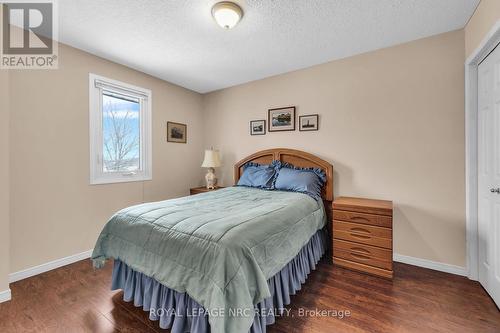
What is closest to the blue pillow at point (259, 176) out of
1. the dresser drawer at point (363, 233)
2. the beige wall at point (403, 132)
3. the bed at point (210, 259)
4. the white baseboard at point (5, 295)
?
the beige wall at point (403, 132)

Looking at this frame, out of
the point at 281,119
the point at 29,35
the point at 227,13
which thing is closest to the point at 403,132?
the point at 281,119

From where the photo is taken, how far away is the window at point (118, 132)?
276 centimetres

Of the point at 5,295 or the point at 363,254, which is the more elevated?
the point at 363,254

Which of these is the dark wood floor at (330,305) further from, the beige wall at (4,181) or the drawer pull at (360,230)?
the drawer pull at (360,230)

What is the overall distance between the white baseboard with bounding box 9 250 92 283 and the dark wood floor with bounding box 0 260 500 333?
7 cm

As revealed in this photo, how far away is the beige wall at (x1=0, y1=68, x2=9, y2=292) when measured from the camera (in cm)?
187

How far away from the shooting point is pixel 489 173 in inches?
72.7

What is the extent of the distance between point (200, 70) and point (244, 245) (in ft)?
9.07

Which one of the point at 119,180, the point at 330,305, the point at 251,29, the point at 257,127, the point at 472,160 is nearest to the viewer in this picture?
the point at 330,305

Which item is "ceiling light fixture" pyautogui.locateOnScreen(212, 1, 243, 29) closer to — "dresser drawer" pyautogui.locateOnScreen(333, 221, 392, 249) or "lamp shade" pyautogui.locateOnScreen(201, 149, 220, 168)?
"lamp shade" pyautogui.locateOnScreen(201, 149, 220, 168)

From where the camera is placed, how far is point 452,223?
2254 mm

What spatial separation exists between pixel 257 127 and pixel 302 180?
4.26ft

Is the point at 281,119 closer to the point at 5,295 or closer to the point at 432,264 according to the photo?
the point at 432,264

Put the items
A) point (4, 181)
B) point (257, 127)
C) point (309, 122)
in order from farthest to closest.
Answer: point (257, 127) → point (309, 122) → point (4, 181)
